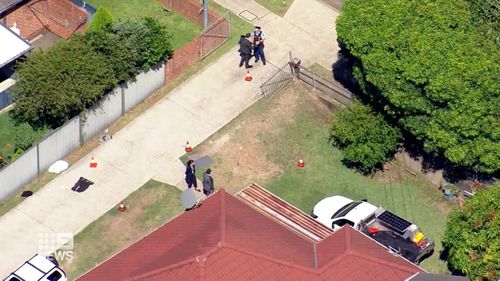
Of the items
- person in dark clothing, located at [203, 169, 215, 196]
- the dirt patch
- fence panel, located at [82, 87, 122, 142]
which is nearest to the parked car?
the dirt patch

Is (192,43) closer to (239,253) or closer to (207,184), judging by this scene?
(207,184)

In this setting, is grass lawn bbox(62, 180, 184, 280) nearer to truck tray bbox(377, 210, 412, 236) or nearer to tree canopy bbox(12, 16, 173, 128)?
tree canopy bbox(12, 16, 173, 128)

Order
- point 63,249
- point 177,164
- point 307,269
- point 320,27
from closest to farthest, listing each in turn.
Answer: point 307,269, point 63,249, point 177,164, point 320,27

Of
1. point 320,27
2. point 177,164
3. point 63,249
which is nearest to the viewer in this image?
point 63,249

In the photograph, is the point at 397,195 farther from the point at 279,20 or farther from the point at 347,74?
the point at 279,20

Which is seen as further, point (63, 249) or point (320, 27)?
point (320, 27)

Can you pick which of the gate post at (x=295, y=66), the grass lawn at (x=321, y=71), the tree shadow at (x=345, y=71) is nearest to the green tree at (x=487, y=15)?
the tree shadow at (x=345, y=71)

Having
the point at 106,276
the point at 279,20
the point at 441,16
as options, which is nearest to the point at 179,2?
the point at 279,20

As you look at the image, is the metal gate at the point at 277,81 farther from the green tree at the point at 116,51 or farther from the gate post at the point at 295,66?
the green tree at the point at 116,51
